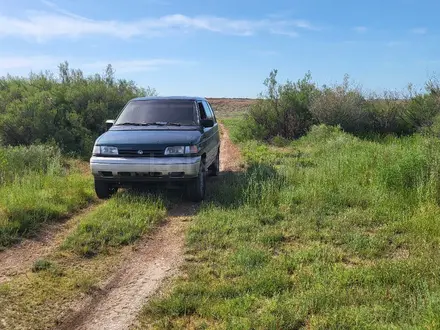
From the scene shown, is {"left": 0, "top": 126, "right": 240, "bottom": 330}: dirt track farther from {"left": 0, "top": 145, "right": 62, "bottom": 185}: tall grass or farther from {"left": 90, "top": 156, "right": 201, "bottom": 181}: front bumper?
{"left": 0, "top": 145, "right": 62, "bottom": 185}: tall grass

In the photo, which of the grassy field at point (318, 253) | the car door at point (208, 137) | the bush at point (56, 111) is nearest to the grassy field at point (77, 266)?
the grassy field at point (318, 253)

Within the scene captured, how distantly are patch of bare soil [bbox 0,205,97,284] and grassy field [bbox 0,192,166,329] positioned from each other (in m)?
0.14

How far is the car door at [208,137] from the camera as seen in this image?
8.34m

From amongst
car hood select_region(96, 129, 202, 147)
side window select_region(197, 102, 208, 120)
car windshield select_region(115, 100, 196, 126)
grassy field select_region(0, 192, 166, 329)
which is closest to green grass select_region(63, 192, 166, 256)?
grassy field select_region(0, 192, 166, 329)

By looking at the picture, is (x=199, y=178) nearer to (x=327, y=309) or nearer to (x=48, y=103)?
(x=327, y=309)

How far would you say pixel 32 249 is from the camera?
5340 millimetres

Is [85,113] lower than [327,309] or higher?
higher

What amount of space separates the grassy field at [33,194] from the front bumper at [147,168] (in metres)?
0.87

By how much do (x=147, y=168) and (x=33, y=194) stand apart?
2.00 meters

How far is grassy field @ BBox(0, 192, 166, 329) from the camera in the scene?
3764 millimetres

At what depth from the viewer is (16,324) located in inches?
139

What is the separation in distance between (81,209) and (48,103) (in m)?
8.53

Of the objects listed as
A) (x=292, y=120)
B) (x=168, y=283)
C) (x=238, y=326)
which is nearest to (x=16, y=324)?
(x=168, y=283)

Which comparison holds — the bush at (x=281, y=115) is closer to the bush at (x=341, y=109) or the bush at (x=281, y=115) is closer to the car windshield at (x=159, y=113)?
the bush at (x=341, y=109)
